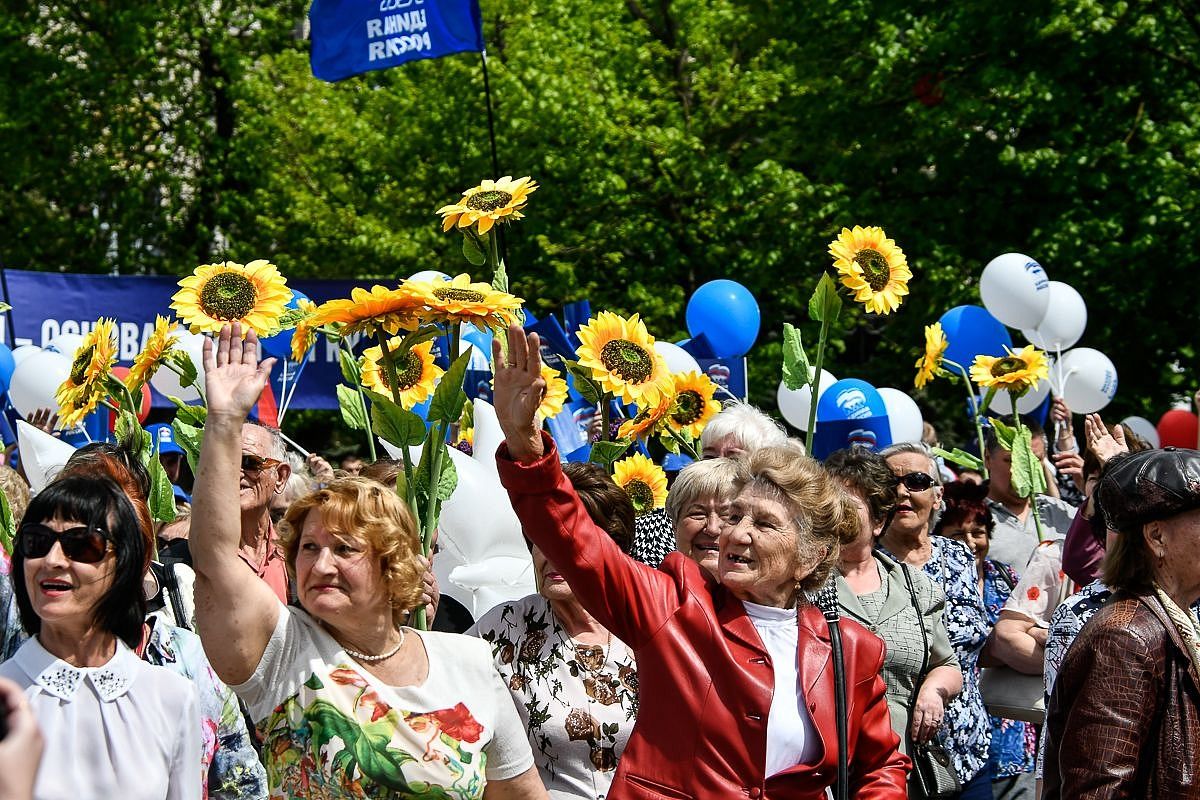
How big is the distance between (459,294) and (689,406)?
216cm

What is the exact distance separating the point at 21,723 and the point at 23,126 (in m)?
19.4

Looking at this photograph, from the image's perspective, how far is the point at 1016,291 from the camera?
974 centimetres

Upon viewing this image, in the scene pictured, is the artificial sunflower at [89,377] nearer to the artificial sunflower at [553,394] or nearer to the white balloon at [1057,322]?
the artificial sunflower at [553,394]

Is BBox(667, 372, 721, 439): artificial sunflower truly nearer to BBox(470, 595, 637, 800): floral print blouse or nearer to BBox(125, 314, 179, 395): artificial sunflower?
BBox(470, 595, 637, 800): floral print blouse

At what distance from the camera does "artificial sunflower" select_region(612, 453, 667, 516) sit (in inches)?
208

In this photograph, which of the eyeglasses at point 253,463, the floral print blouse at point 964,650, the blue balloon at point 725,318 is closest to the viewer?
the eyeglasses at point 253,463

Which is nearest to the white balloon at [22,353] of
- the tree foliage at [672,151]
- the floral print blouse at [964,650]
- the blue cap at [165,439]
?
the blue cap at [165,439]

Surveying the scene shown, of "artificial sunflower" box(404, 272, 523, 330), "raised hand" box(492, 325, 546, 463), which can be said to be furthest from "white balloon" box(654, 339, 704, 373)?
"raised hand" box(492, 325, 546, 463)

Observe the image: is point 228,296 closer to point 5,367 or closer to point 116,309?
point 5,367

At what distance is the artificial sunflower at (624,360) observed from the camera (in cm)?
484

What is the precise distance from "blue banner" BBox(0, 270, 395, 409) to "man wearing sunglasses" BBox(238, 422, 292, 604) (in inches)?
168

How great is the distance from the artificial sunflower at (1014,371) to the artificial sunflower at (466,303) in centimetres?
377

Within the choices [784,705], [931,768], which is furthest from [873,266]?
[784,705]

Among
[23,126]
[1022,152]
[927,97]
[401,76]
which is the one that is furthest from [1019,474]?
[23,126]
